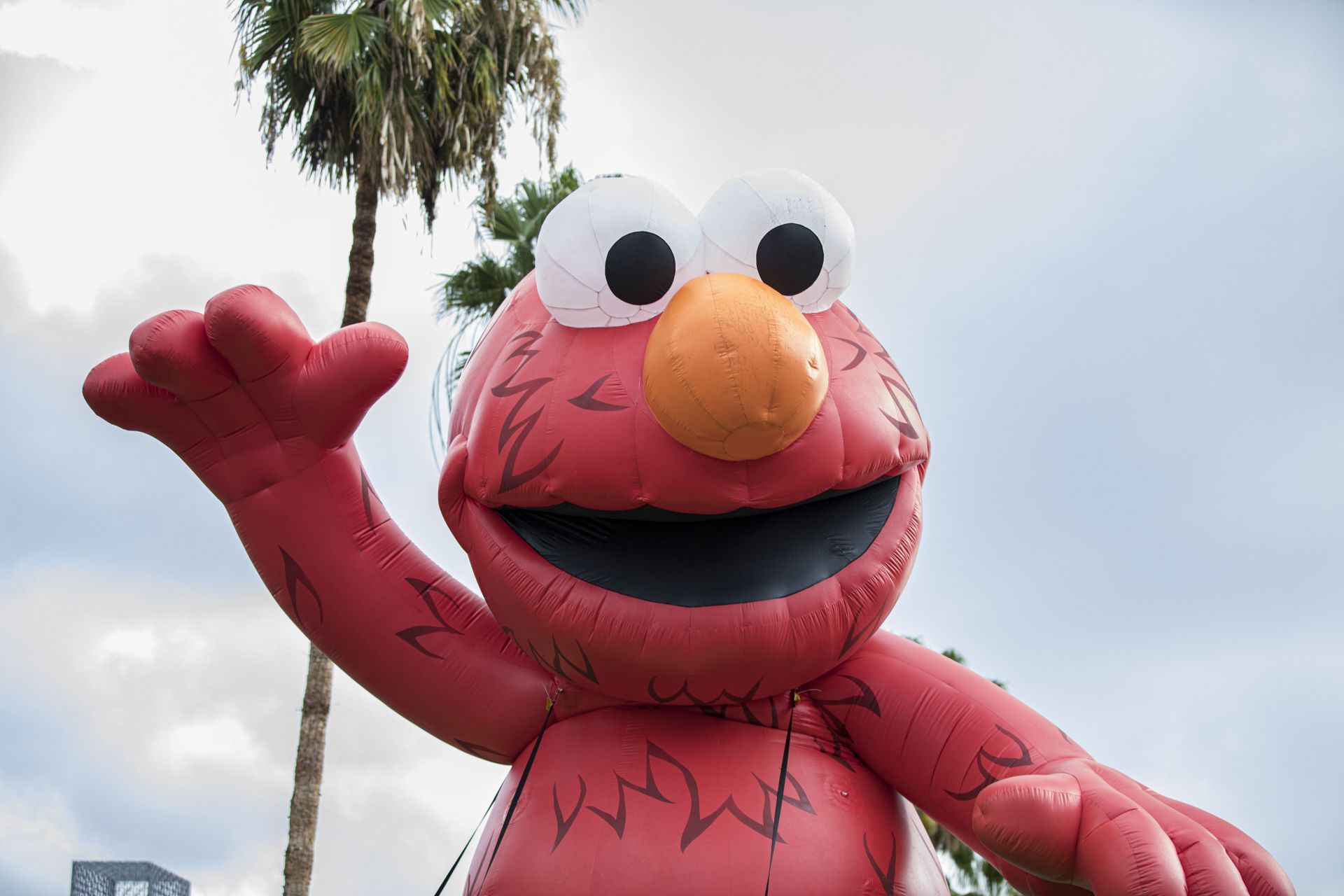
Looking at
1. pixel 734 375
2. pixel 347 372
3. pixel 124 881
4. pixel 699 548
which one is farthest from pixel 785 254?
pixel 124 881

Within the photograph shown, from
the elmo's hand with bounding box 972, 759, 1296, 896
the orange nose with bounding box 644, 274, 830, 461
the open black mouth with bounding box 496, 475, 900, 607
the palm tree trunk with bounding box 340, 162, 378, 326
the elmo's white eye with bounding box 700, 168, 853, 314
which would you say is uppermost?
the palm tree trunk with bounding box 340, 162, 378, 326

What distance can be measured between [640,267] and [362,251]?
5963 mm

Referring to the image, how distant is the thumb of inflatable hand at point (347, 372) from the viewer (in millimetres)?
4398

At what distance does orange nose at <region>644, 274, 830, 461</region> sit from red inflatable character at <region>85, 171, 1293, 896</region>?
0.03ft

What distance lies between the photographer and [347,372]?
14.5ft

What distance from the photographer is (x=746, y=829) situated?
13.5 ft

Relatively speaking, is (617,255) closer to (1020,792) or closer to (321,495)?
(321,495)

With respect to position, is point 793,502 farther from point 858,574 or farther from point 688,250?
point 688,250

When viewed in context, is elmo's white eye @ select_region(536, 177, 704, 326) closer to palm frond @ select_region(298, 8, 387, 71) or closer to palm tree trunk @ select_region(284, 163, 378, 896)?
palm tree trunk @ select_region(284, 163, 378, 896)

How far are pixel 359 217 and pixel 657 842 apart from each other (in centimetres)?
693

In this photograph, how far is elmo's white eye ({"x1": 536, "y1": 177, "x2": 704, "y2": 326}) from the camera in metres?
4.27

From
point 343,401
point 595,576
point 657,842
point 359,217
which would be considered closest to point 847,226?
point 595,576

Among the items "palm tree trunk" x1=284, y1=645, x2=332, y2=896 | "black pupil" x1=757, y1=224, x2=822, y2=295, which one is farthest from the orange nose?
"palm tree trunk" x1=284, y1=645, x2=332, y2=896

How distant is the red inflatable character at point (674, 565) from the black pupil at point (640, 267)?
11 millimetres
